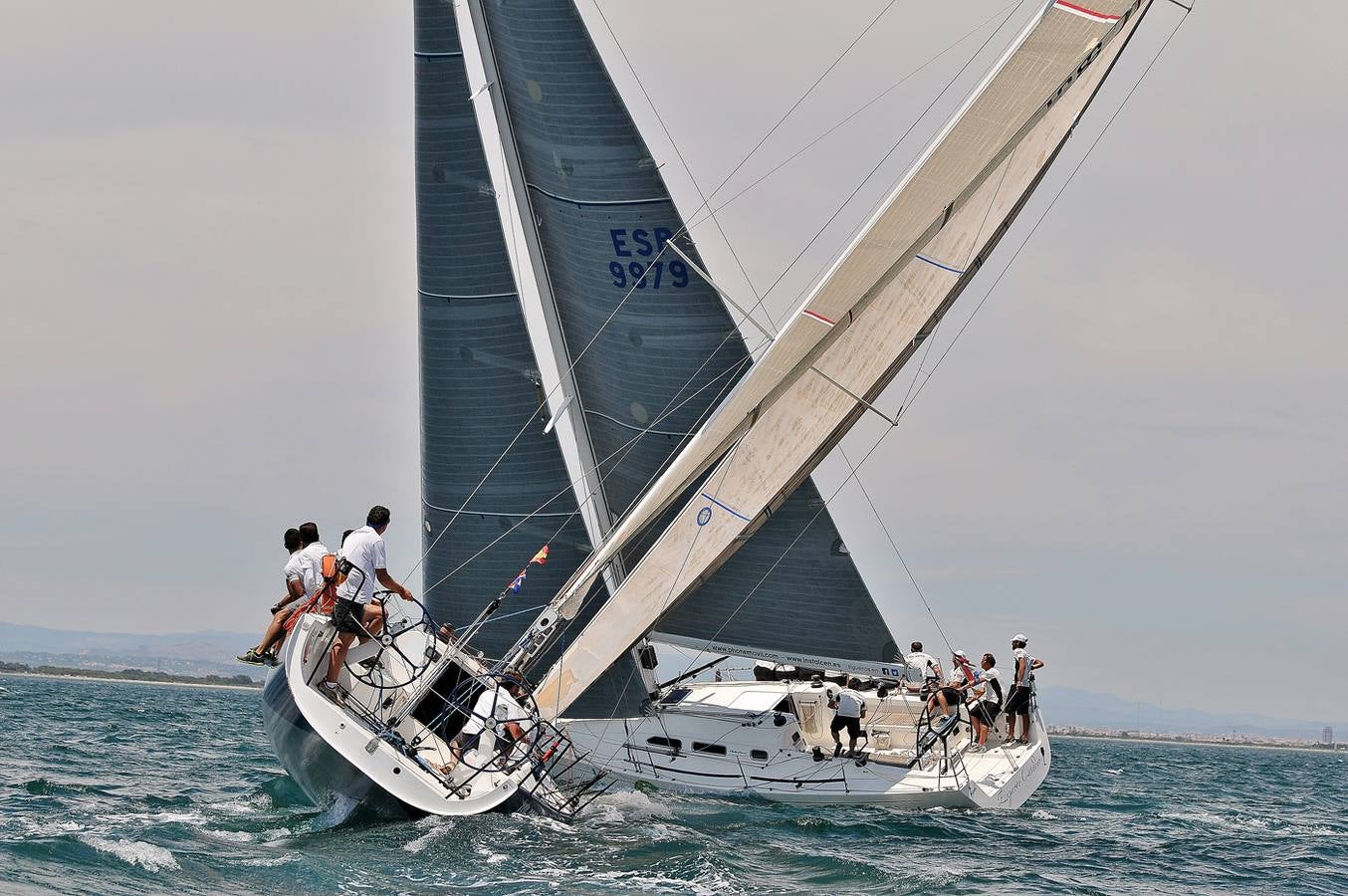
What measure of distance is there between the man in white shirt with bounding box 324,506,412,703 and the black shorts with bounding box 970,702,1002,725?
26.9 ft

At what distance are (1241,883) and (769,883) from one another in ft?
16.6

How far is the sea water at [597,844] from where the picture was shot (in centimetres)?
1176

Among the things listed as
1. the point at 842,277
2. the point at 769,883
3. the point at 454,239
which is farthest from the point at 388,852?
the point at 454,239

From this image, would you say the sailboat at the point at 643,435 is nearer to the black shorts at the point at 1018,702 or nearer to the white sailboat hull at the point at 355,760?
the black shorts at the point at 1018,702

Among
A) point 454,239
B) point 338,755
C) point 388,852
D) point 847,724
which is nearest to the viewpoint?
point 388,852

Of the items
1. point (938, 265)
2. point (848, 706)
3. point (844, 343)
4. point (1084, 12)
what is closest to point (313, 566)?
point (844, 343)

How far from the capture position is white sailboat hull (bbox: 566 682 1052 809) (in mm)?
18172

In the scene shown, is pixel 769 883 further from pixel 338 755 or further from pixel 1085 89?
pixel 1085 89

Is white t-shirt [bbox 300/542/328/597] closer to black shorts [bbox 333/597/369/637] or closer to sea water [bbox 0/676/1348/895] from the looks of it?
black shorts [bbox 333/597/369/637]

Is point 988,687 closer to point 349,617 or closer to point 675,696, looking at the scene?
point 675,696

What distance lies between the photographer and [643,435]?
20078 mm

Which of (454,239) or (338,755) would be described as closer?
(338,755)

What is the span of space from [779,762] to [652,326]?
18.1 ft

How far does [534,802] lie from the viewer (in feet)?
45.0
